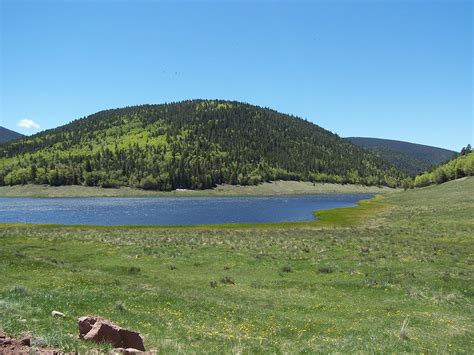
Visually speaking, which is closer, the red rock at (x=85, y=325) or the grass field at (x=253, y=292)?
the red rock at (x=85, y=325)

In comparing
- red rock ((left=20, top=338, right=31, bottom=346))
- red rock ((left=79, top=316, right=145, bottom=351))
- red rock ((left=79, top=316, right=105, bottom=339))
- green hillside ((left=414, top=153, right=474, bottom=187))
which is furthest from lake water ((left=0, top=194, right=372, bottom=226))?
red rock ((left=20, top=338, right=31, bottom=346))

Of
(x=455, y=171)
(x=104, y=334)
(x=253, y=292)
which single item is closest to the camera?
(x=104, y=334)

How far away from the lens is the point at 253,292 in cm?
2698

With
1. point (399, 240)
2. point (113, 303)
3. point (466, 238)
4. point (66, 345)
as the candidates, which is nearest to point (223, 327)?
point (113, 303)

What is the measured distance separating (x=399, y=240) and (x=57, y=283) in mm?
41645

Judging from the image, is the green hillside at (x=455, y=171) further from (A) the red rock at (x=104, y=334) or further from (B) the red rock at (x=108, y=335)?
(A) the red rock at (x=104, y=334)

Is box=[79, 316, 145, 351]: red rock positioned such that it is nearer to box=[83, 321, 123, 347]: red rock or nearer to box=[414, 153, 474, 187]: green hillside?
box=[83, 321, 123, 347]: red rock

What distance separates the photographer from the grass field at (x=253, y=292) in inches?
598

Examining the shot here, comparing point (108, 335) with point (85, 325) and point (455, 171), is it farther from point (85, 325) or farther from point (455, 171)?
point (455, 171)

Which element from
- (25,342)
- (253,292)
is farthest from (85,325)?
(253,292)

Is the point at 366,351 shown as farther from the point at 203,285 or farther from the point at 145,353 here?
the point at 203,285

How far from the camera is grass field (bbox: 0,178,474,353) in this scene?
1519 cm

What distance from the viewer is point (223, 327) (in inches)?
673

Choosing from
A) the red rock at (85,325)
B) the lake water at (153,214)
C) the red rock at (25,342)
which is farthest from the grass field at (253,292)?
the lake water at (153,214)
